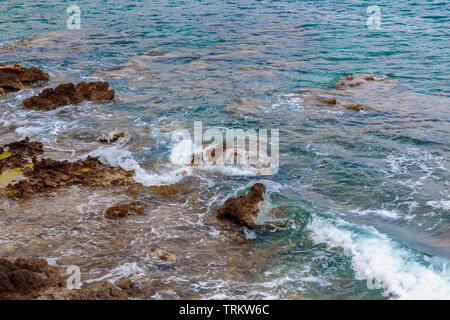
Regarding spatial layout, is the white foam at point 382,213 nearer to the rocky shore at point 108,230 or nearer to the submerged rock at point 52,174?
the rocky shore at point 108,230

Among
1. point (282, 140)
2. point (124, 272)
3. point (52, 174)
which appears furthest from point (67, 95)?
point (124, 272)

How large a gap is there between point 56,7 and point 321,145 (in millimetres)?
28148

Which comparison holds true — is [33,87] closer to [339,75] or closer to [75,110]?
[75,110]

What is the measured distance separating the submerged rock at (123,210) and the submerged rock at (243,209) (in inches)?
57.1

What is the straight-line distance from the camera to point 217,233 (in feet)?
24.4

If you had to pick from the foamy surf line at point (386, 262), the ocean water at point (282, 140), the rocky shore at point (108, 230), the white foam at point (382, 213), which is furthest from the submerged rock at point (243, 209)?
the white foam at point (382, 213)

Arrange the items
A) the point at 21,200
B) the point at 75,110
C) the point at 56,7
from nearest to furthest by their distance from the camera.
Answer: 1. the point at 21,200
2. the point at 75,110
3. the point at 56,7

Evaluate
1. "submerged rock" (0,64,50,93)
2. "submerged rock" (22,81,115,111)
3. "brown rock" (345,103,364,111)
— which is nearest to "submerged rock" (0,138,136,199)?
"submerged rock" (22,81,115,111)

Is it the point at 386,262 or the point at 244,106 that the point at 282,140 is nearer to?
the point at 244,106

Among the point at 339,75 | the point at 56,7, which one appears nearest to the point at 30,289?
the point at 339,75

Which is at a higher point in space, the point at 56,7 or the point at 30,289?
the point at 56,7

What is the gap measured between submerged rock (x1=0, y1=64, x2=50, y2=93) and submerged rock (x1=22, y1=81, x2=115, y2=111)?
6.83ft

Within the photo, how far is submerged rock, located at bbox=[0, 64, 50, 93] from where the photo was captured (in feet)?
49.4

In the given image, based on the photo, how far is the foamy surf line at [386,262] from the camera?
6.15m
